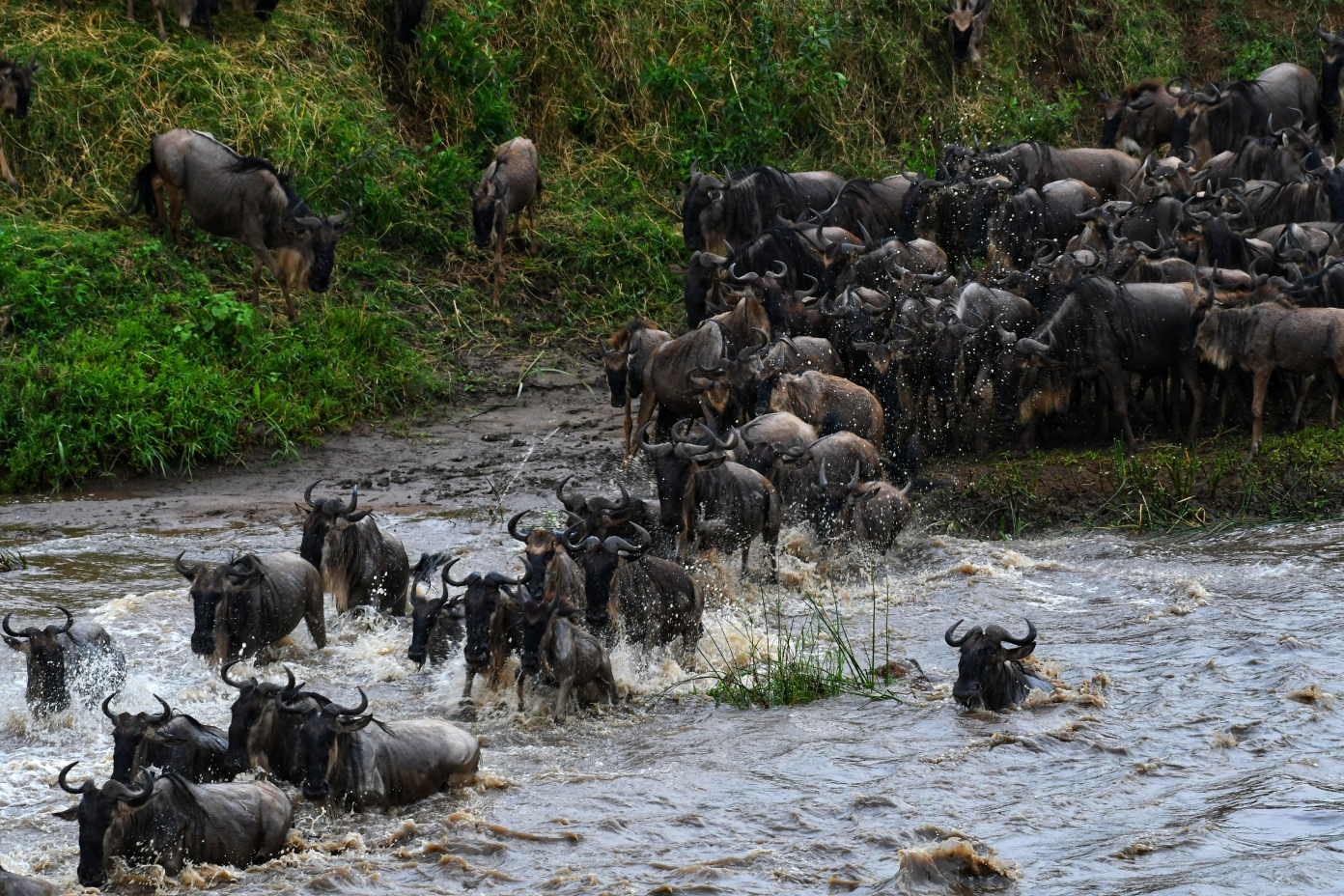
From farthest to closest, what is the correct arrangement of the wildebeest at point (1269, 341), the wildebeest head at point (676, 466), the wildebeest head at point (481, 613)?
the wildebeest at point (1269, 341), the wildebeest head at point (676, 466), the wildebeest head at point (481, 613)

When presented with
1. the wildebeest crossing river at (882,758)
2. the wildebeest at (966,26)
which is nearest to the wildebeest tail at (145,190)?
the wildebeest crossing river at (882,758)

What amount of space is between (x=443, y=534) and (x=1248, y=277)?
18.5 feet

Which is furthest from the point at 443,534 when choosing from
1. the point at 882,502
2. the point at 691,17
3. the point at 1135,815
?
the point at 691,17

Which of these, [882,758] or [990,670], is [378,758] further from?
[990,670]

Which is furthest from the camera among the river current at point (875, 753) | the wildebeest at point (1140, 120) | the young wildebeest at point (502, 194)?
the wildebeest at point (1140, 120)

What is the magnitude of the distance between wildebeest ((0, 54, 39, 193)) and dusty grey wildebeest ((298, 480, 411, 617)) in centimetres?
681

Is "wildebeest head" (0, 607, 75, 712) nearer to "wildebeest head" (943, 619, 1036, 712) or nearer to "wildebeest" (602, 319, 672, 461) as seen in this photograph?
"wildebeest head" (943, 619, 1036, 712)

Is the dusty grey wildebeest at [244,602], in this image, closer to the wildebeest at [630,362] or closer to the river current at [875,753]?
the river current at [875,753]

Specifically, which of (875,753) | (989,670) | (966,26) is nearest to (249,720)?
→ (875,753)

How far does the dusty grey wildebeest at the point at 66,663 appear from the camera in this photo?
715 cm

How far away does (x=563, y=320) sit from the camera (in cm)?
1430

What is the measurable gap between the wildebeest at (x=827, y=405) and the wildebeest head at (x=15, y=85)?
23.9 feet

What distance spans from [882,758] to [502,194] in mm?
8448

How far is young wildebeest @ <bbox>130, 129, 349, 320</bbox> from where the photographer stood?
13.0m
